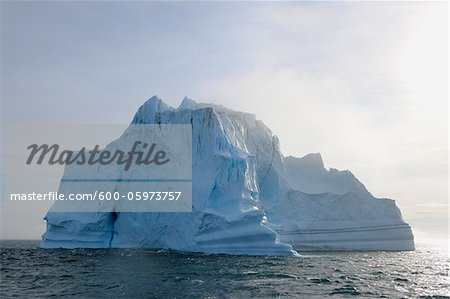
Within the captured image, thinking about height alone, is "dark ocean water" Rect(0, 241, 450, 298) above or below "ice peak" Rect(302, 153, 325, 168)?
below

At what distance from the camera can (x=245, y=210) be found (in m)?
28.6

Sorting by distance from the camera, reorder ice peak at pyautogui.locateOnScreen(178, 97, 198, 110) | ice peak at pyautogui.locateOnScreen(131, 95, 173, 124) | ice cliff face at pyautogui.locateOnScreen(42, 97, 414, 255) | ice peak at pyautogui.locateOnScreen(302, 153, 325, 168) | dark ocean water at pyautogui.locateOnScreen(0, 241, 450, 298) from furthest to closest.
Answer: ice peak at pyautogui.locateOnScreen(302, 153, 325, 168), ice peak at pyautogui.locateOnScreen(178, 97, 198, 110), ice peak at pyautogui.locateOnScreen(131, 95, 173, 124), ice cliff face at pyautogui.locateOnScreen(42, 97, 414, 255), dark ocean water at pyautogui.locateOnScreen(0, 241, 450, 298)

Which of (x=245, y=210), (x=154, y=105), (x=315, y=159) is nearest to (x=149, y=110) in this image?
(x=154, y=105)

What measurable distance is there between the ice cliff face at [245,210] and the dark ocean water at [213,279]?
393 centimetres

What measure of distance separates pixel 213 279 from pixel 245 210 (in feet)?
36.6

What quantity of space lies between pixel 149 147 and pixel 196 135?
3.84 m

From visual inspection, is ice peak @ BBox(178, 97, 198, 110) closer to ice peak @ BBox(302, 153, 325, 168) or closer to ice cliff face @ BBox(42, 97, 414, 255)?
ice cliff face @ BBox(42, 97, 414, 255)

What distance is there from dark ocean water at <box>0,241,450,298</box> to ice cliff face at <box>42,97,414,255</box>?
3.93m

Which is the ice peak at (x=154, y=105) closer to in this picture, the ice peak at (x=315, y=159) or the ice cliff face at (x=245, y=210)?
the ice cliff face at (x=245, y=210)

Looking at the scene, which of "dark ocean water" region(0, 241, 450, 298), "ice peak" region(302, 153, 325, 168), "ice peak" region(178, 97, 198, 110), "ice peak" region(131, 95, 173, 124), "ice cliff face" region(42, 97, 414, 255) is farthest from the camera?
"ice peak" region(302, 153, 325, 168)

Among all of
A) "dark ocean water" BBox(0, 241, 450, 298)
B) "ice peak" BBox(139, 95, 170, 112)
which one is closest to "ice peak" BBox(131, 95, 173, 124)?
"ice peak" BBox(139, 95, 170, 112)

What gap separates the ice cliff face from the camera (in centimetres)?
2861

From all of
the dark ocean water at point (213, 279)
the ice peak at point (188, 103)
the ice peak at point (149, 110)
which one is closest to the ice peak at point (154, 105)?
the ice peak at point (149, 110)

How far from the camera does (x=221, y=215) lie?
28.2 m
